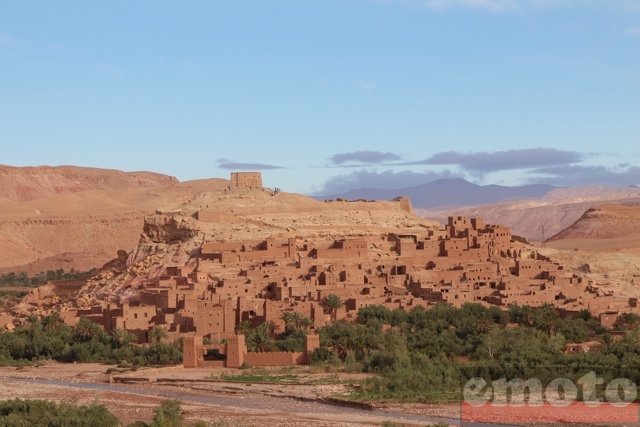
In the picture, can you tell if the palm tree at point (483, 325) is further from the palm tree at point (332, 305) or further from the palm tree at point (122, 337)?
the palm tree at point (122, 337)

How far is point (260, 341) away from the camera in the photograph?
48.7 m

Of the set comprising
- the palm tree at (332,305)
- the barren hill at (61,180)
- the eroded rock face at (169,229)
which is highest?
the barren hill at (61,180)

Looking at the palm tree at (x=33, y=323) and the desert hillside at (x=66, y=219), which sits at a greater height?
the desert hillside at (x=66, y=219)

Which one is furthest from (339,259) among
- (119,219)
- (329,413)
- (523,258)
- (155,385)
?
(119,219)

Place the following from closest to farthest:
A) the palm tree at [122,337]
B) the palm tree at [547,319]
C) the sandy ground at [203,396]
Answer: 1. the sandy ground at [203,396]
2. the palm tree at [547,319]
3. the palm tree at [122,337]

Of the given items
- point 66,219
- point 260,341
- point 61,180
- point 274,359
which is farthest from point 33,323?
point 61,180

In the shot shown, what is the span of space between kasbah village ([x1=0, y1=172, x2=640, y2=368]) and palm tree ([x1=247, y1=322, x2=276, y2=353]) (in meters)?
0.59

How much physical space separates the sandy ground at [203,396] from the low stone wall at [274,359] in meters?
0.99

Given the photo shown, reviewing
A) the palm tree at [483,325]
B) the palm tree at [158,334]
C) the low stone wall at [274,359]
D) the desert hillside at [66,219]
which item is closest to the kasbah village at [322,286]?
the low stone wall at [274,359]

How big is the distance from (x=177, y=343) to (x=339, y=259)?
11384 mm

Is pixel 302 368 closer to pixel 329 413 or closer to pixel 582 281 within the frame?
pixel 329 413

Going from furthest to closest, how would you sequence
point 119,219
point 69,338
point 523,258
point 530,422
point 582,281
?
point 119,219 < point 523,258 < point 582,281 < point 69,338 < point 530,422

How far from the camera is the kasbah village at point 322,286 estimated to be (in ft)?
166

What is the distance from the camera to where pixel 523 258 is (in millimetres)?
62656
